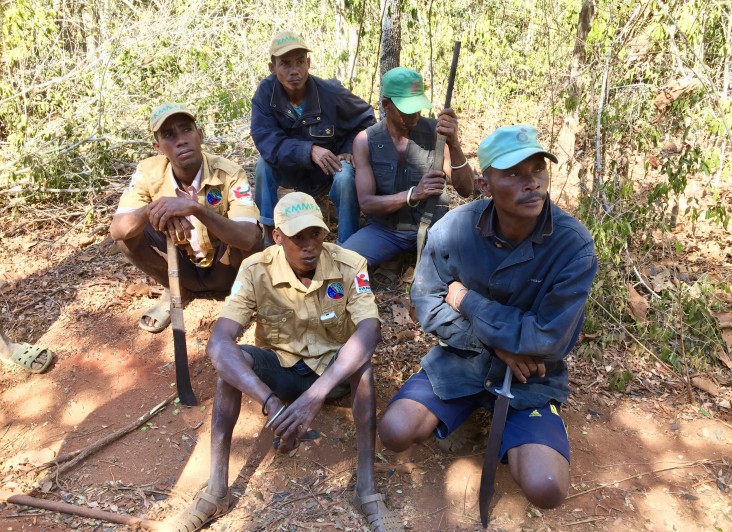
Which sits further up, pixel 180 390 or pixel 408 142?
pixel 408 142

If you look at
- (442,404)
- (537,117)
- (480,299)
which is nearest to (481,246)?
(480,299)

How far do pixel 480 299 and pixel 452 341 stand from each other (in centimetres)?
29

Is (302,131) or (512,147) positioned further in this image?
(302,131)

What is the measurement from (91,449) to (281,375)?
115 centimetres

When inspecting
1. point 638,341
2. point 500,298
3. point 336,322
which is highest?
point 500,298

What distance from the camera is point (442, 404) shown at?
9.68 feet

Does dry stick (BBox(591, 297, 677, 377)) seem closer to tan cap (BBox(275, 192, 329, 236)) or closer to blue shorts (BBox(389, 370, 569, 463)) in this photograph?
blue shorts (BBox(389, 370, 569, 463))

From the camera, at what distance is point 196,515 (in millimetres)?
2775

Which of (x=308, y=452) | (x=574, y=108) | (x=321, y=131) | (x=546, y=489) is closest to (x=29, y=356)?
(x=308, y=452)

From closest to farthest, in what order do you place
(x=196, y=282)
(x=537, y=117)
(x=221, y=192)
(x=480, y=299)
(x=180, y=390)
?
1. (x=480, y=299)
2. (x=180, y=390)
3. (x=221, y=192)
4. (x=196, y=282)
5. (x=537, y=117)

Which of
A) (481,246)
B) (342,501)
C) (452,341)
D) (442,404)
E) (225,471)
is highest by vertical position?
(481,246)

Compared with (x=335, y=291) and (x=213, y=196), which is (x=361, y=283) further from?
(x=213, y=196)

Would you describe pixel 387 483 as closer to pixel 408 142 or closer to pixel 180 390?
pixel 180 390

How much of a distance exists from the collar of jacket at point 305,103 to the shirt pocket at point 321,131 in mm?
77
